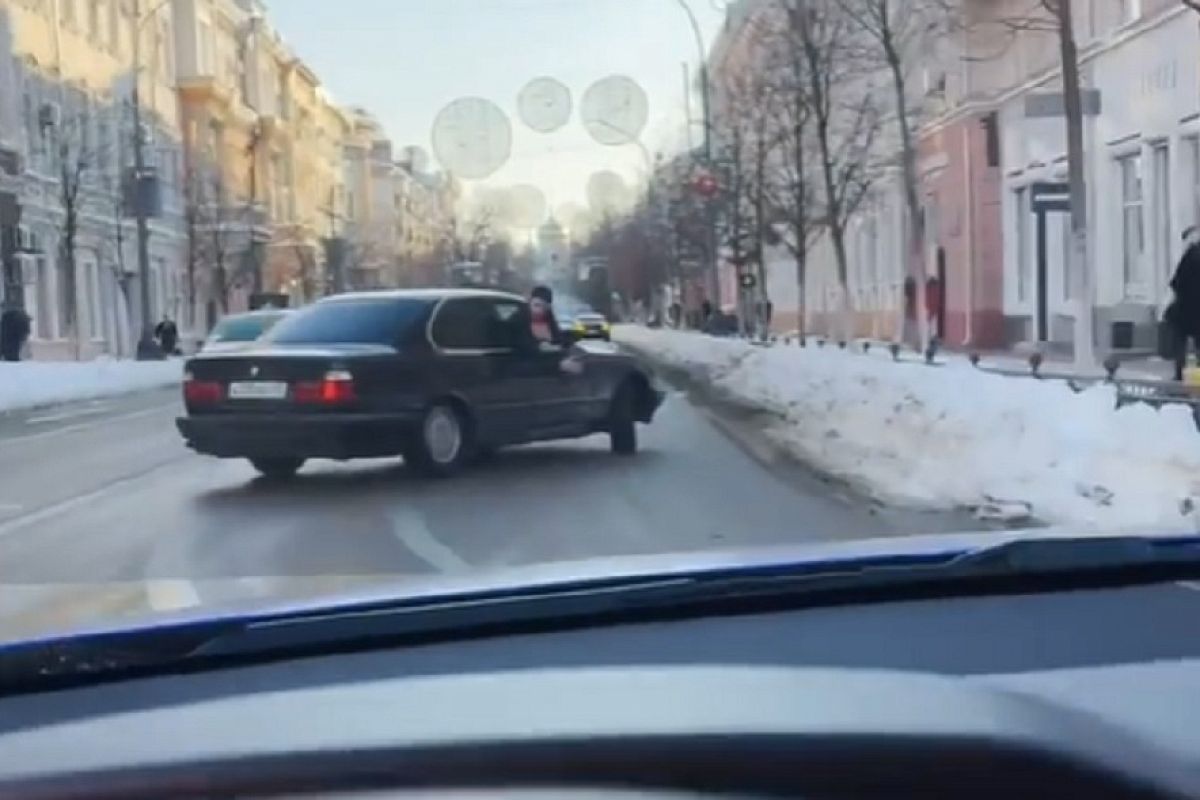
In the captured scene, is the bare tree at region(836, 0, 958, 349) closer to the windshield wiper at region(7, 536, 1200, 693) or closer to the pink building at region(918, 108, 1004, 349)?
the pink building at region(918, 108, 1004, 349)

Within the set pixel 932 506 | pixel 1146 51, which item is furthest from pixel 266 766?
pixel 1146 51

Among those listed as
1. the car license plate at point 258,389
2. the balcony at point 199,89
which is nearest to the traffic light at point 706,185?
the car license plate at point 258,389

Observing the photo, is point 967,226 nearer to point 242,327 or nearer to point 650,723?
point 242,327

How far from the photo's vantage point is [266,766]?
5.43 feet

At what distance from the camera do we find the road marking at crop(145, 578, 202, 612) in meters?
9.23

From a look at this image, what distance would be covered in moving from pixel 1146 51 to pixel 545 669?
30.9 metres

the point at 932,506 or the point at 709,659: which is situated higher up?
the point at 709,659

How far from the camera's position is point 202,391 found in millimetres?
15141

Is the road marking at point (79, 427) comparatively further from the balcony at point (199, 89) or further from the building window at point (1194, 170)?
the balcony at point (199, 89)

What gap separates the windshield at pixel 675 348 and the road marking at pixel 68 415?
324 mm

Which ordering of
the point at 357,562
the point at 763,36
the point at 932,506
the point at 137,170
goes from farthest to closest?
the point at 137,170
the point at 763,36
the point at 932,506
the point at 357,562

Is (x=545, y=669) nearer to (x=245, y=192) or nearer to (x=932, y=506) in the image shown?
(x=932, y=506)

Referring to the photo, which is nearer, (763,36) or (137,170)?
(763,36)

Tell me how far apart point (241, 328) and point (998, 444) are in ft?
66.7
